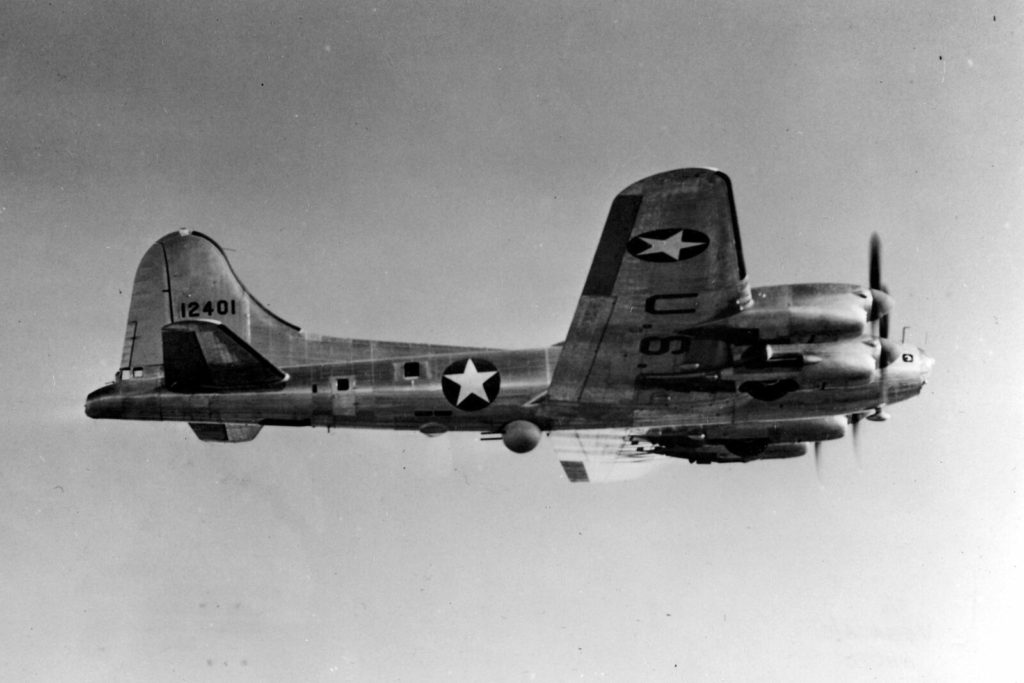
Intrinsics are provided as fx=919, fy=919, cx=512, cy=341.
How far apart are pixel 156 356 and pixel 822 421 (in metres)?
12.1

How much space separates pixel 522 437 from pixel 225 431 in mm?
5217

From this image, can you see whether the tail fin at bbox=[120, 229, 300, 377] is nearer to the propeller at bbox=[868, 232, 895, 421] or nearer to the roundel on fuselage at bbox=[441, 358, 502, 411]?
the roundel on fuselage at bbox=[441, 358, 502, 411]

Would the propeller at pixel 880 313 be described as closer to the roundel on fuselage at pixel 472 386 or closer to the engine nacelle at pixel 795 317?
the engine nacelle at pixel 795 317

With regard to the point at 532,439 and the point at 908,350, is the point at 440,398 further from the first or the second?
the point at 908,350

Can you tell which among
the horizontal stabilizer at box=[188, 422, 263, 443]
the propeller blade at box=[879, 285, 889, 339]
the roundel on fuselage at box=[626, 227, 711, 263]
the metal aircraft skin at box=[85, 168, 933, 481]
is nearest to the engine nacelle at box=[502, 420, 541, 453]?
the metal aircraft skin at box=[85, 168, 933, 481]

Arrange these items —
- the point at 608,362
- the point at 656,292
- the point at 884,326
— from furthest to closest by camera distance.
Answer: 1. the point at 884,326
2. the point at 608,362
3. the point at 656,292

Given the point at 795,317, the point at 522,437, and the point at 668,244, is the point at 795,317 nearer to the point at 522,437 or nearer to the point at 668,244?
the point at 668,244

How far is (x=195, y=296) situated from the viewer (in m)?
17.4

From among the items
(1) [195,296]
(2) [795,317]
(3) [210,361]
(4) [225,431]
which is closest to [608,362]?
(2) [795,317]

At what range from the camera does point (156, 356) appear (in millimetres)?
16359

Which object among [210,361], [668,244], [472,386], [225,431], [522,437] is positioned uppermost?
[668,244]

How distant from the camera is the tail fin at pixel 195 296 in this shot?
1697 centimetres

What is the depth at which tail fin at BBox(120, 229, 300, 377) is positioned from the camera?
17.0 m

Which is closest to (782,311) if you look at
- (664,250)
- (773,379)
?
(773,379)
